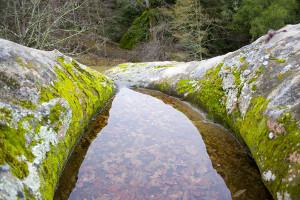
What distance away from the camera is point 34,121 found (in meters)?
2.49

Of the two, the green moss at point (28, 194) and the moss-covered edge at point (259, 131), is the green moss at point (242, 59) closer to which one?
the moss-covered edge at point (259, 131)

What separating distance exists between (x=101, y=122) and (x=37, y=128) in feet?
6.19

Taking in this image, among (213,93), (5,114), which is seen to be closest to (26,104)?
(5,114)

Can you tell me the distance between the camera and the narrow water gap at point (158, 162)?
2.50 metres

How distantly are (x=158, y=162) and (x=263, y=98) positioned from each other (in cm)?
179

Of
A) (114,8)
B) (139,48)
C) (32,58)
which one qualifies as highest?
(114,8)

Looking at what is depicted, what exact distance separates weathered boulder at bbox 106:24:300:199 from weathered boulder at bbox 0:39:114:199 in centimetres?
240

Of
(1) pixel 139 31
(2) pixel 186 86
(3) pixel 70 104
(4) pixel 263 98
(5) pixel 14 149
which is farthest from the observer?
(1) pixel 139 31

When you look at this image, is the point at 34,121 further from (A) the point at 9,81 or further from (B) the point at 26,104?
(A) the point at 9,81

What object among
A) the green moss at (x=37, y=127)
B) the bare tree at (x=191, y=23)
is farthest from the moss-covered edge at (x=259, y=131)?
the bare tree at (x=191, y=23)

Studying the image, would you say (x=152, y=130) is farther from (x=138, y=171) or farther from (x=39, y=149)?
(x=39, y=149)

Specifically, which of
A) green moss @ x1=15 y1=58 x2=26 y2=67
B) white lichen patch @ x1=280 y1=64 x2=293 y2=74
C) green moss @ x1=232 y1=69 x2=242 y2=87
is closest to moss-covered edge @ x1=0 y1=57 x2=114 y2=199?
green moss @ x1=15 y1=58 x2=26 y2=67

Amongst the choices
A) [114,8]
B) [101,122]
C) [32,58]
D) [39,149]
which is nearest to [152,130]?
[101,122]

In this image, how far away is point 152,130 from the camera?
13.0 feet
